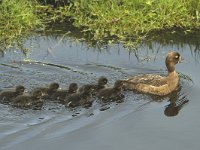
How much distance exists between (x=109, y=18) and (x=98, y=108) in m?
3.99

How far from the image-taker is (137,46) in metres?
12.1

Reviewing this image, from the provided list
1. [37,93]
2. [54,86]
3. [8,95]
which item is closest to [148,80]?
[54,86]

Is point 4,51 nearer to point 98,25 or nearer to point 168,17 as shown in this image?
point 98,25

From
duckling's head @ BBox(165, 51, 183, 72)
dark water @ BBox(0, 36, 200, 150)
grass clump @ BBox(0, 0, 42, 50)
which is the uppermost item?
grass clump @ BBox(0, 0, 42, 50)

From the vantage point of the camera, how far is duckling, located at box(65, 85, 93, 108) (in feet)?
30.9

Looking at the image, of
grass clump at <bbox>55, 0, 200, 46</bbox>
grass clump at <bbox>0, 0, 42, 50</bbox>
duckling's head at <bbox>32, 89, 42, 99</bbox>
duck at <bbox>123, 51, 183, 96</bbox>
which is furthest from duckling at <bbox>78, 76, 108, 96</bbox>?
grass clump at <bbox>0, 0, 42, 50</bbox>

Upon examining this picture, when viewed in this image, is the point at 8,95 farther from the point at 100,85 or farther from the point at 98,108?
the point at 100,85

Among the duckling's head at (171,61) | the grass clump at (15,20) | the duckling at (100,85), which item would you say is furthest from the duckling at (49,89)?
the grass clump at (15,20)

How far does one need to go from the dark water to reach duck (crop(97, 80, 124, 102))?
0.59 ft

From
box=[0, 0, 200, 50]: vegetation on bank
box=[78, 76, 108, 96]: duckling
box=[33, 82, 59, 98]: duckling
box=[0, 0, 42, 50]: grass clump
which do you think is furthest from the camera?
box=[0, 0, 200, 50]: vegetation on bank

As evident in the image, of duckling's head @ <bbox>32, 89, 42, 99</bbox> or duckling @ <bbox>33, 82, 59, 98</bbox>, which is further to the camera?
duckling @ <bbox>33, 82, 59, 98</bbox>

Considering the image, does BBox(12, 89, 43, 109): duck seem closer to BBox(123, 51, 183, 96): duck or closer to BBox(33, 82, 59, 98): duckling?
BBox(33, 82, 59, 98): duckling

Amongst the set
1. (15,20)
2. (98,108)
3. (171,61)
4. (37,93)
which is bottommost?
(98,108)

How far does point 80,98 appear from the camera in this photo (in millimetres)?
9469
